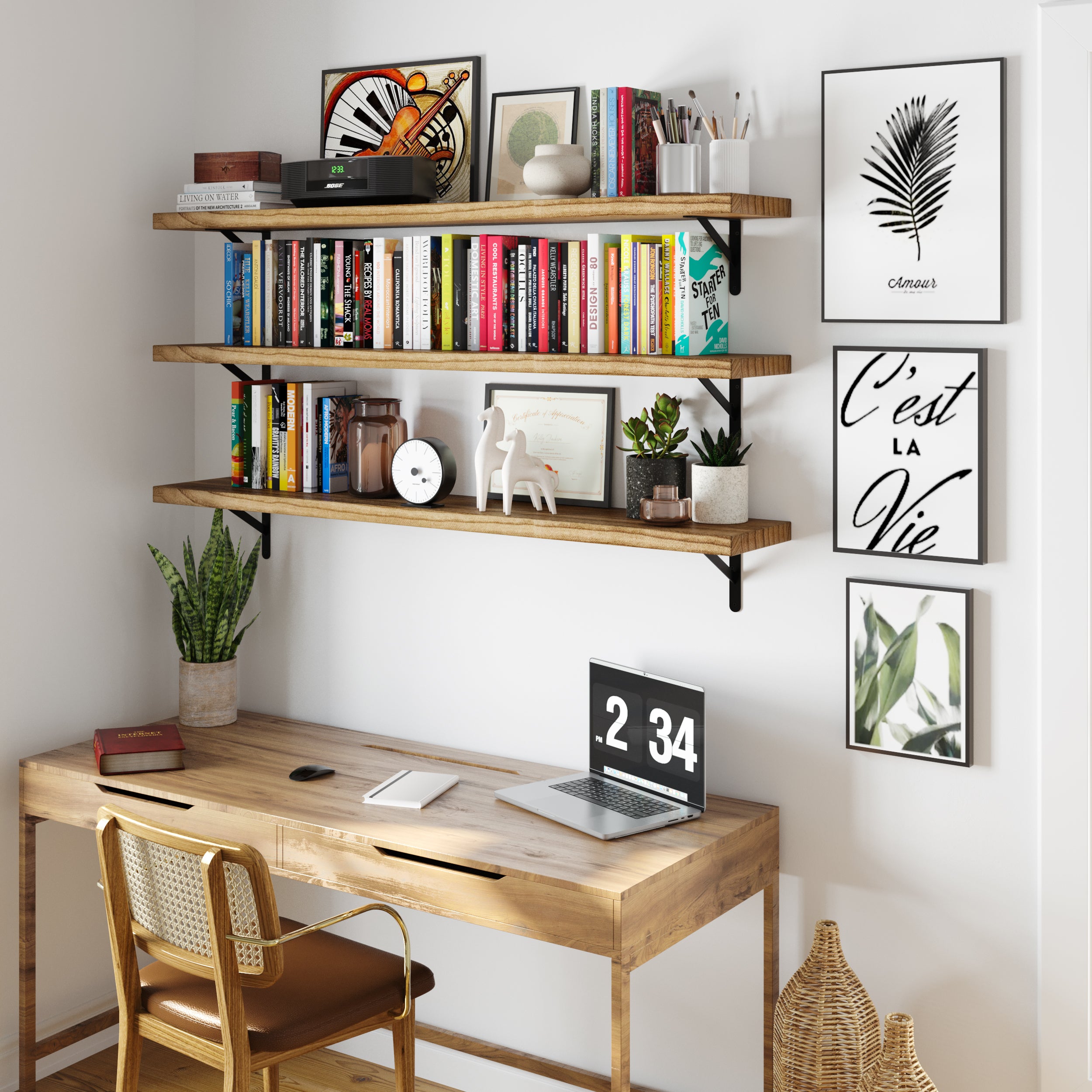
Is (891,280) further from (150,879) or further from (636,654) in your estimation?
Answer: (150,879)

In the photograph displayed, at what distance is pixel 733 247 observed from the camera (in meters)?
2.50

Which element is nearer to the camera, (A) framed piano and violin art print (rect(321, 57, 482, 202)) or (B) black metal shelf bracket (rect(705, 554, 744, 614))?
(B) black metal shelf bracket (rect(705, 554, 744, 614))

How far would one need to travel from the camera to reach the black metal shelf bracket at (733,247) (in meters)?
2.46

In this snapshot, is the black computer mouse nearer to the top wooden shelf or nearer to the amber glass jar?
the amber glass jar

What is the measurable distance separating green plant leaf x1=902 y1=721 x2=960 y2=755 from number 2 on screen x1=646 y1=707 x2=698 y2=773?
40cm

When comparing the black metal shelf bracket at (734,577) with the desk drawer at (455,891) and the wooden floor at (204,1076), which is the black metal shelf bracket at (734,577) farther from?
the wooden floor at (204,1076)

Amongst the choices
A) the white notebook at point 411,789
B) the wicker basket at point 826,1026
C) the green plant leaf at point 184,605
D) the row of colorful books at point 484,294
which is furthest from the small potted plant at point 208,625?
the wicker basket at point 826,1026

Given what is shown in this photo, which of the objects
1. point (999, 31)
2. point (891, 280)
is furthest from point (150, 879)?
point (999, 31)

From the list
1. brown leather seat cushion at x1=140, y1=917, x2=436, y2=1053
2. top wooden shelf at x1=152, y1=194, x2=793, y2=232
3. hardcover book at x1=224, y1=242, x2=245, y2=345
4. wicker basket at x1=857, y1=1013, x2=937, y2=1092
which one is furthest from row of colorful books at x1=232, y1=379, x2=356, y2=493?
wicker basket at x1=857, y1=1013, x2=937, y2=1092

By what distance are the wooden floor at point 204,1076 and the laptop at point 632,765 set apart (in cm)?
94

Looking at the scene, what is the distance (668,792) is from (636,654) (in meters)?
0.33

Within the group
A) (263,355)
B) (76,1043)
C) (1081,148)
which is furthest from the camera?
(76,1043)

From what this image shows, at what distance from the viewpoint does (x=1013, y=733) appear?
231 centimetres

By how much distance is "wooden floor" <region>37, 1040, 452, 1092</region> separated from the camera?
3.00 metres
